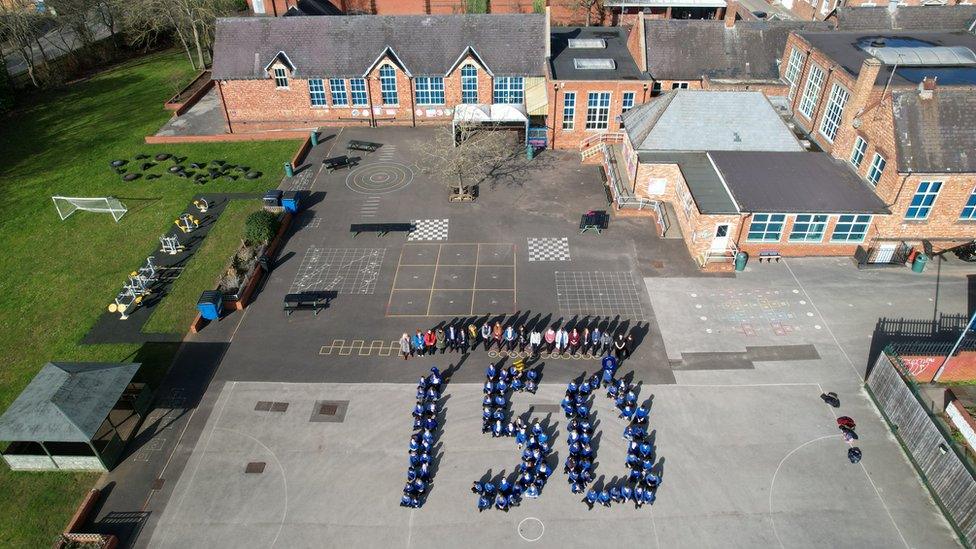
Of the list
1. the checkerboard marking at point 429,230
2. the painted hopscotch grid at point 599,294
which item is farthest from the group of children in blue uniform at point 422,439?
the checkerboard marking at point 429,230

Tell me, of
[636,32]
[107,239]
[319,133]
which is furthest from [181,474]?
[636,32]

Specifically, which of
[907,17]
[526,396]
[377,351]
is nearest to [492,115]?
[377,351]

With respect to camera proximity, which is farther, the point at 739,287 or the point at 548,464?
the point at 739,287

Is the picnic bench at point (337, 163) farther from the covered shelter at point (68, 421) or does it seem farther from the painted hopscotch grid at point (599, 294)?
the covered shelter at point (68, 421)

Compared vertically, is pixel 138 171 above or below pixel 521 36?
below

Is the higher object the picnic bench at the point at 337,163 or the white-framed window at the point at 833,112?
the white-framed window at the point at 833,112

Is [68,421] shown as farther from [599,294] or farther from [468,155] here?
[468,155]

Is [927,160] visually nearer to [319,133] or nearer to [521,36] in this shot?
[521,36]
